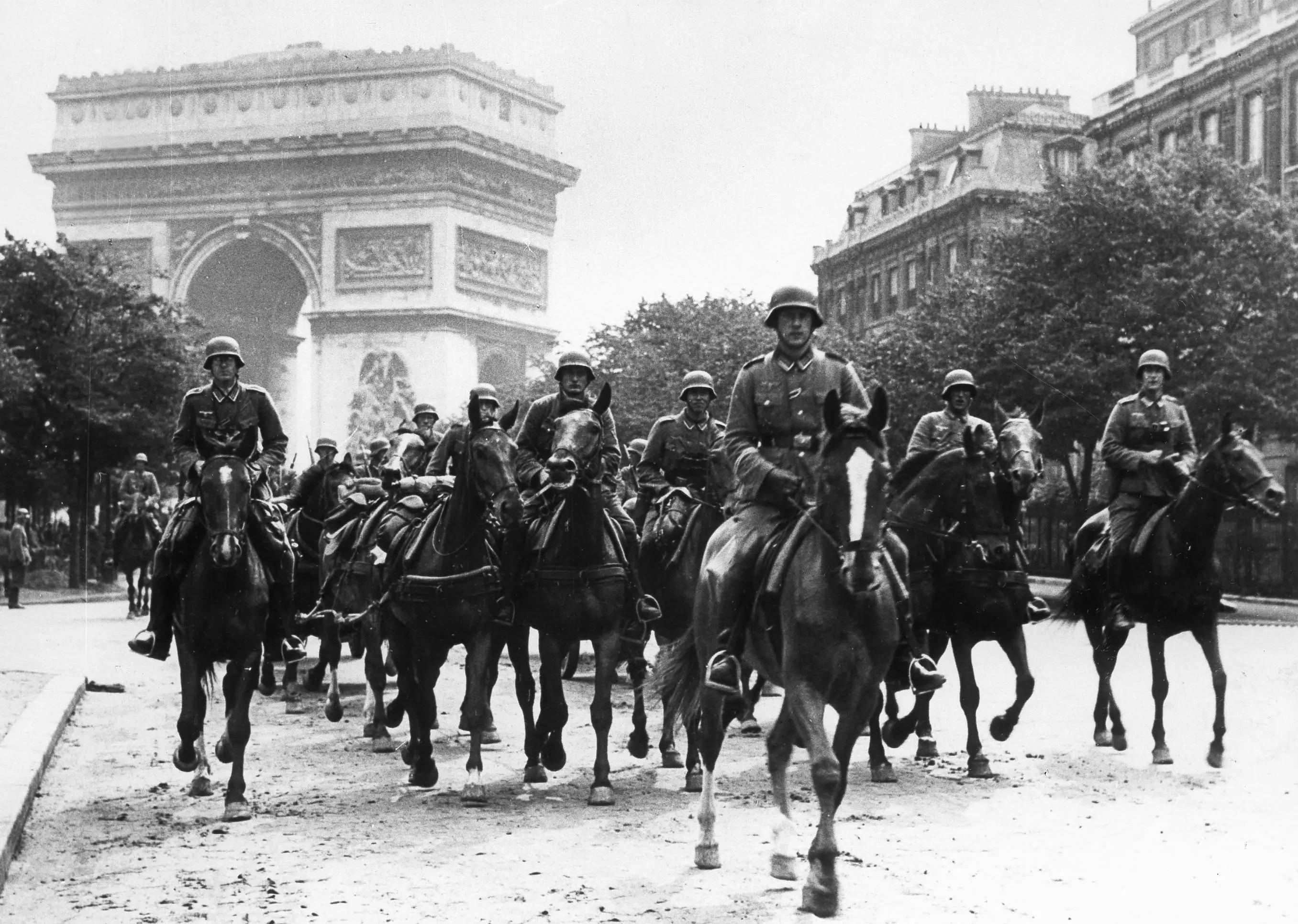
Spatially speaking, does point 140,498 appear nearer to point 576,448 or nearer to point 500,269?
point 576,448

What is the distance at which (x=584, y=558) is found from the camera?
39.2ft

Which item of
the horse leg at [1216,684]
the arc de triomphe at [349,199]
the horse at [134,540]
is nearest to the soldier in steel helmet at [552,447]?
the horse leg at [1216,684]

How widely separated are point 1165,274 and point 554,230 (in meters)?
48.3

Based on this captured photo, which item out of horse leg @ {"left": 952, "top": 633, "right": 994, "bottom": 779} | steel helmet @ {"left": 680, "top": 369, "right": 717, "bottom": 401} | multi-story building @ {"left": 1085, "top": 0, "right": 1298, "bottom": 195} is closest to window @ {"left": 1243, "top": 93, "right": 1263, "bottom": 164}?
multi-story building @ {"left": 1085, "top": 0, "right": 1298, "bottom": 195}

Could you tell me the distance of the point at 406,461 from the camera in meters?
15.2

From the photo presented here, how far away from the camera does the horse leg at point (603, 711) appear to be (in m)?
11.2

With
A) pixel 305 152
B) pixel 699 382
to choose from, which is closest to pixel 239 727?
pixel 699 382

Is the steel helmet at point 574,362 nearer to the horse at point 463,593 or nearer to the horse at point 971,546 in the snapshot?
the horse at point 463,593

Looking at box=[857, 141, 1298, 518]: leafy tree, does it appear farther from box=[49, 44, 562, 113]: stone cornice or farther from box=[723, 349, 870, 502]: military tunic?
box=[49, 44, 562, 113]: stone cornice

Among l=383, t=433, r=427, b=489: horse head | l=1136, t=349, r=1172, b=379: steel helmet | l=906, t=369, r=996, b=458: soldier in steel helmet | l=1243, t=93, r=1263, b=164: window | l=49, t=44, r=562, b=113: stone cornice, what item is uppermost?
l=49, t=44, r=562, b=113: stone cornice

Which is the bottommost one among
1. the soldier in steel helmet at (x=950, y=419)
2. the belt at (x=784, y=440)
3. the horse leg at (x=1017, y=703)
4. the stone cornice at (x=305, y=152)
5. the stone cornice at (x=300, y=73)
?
the horse leg at (x=1017, y=703)

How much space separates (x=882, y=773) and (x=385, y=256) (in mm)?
67106

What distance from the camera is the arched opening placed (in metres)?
81.8

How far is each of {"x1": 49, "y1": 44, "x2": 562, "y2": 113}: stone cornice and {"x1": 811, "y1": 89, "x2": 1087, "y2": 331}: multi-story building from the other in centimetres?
1512
